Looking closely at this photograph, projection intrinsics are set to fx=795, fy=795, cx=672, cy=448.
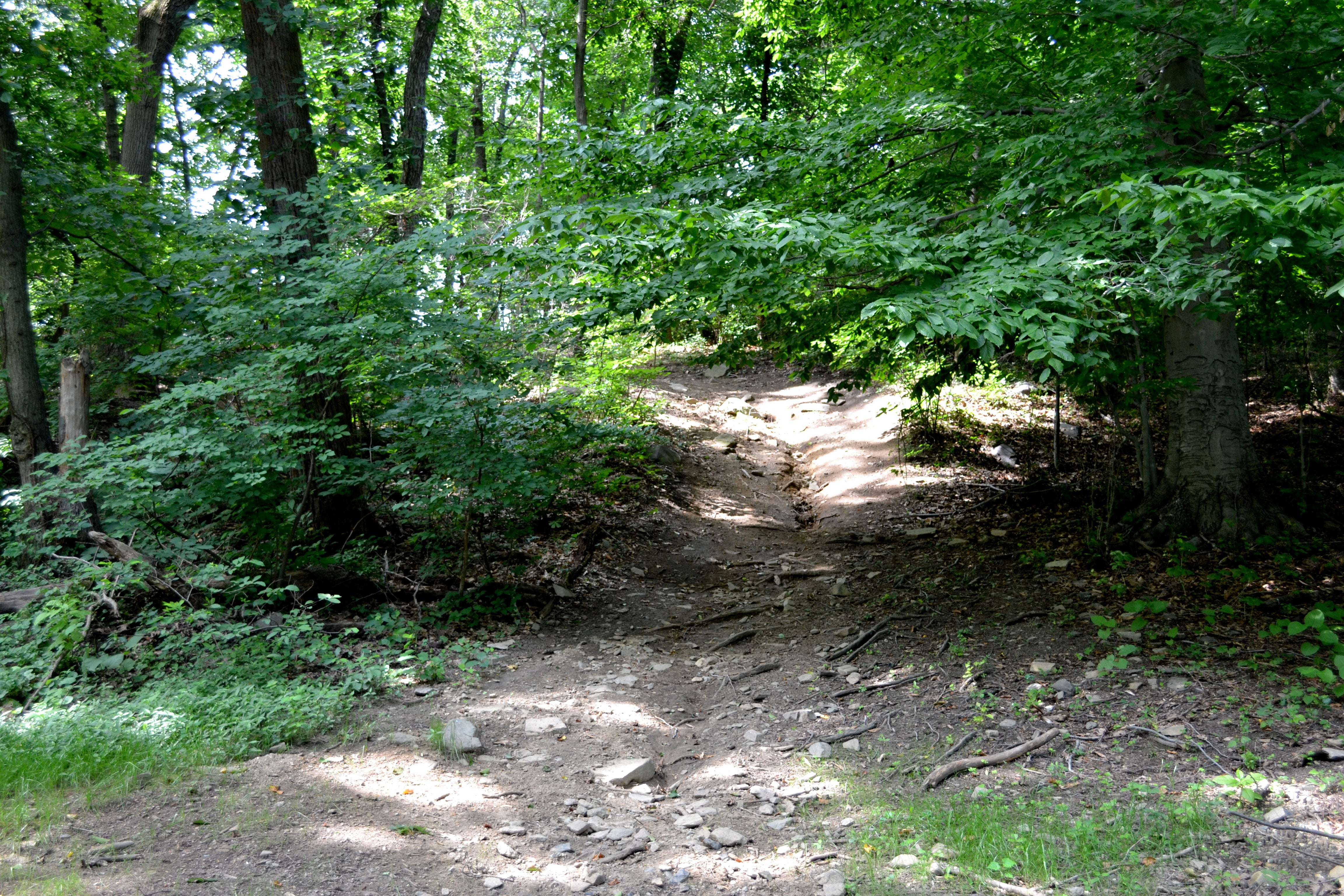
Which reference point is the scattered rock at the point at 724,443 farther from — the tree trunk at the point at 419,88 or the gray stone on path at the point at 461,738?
the gray stone on path at the point at 461,738

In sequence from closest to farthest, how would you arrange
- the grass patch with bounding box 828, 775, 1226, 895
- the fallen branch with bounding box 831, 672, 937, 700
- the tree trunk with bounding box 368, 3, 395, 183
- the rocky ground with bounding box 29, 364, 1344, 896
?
the grass patch with bounding box 828, 775, 1226, 895 < the rocky ground with bounding box 29, 364, 1344, 896 < the fallen branch with bounding box 831, 672, 937, 700 < the tree trunk with bounding box 368, 3, 395, 183

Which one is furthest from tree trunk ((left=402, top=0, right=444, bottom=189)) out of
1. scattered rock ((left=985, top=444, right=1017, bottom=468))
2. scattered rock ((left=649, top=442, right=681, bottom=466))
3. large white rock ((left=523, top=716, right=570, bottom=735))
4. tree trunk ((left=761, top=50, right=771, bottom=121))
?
scattered rock ((left=985, top=444, right=1017, bottom=468))

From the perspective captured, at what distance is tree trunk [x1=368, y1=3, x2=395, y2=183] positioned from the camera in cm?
1163

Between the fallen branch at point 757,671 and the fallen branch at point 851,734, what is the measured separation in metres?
1.17

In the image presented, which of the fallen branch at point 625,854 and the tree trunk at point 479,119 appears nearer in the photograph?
the fallen branch at point 625,854

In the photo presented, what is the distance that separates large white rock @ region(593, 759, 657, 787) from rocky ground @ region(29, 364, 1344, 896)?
0.07ft

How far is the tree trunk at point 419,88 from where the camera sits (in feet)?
36.9

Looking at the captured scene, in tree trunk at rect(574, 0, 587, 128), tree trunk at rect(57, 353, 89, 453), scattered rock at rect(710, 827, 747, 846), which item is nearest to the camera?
scattered rock at rect(710, 827, 747, 846)

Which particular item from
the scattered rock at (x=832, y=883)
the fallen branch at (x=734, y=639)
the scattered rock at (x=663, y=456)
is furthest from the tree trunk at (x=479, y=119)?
the scattered rock at (x=832, y=883)

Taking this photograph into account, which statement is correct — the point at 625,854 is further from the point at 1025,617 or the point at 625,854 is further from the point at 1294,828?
the point at 1025,617

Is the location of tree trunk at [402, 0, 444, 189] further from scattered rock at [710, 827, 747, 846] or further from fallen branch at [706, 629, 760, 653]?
scattered rock at [710, 827, 747, 846]

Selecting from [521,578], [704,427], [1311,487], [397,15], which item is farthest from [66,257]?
[1311,487]

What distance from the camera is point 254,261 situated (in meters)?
6.95

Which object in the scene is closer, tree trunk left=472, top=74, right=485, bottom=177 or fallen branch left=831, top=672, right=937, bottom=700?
fallen branch left=831, top=672, right=937, bottom=700
